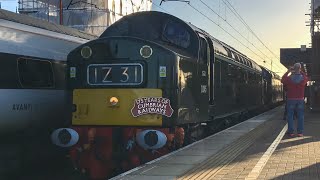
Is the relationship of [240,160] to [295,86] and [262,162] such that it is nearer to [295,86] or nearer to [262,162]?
[262,162]

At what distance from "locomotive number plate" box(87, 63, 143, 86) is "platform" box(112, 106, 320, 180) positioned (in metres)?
1.62

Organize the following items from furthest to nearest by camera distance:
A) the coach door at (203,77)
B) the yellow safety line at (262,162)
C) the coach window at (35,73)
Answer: the coach door at (203,77), the coach window at (35,73), the yellow safety line at (262,162)

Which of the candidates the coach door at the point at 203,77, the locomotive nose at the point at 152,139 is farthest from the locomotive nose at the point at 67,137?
the coach door at the point at 203,77

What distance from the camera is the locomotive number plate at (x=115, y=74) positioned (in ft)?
31.7

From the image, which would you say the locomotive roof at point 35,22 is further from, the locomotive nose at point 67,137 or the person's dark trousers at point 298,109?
Result: the person's dark trousers at point 298,109

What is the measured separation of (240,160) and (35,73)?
16.1ft

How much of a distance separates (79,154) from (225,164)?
3007mm

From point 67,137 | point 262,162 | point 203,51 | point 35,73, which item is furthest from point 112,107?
point 262,162

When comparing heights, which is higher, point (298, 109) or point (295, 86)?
point (295, 86)

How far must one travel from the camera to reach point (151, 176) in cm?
763

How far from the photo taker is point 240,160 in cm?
891

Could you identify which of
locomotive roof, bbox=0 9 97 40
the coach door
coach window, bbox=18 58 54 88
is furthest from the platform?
locomotive roof, bbox=0 9 97 40

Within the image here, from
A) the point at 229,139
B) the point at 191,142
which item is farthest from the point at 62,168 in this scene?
→ the point at 229,139

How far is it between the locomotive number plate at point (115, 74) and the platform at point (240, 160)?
1.62 meters
